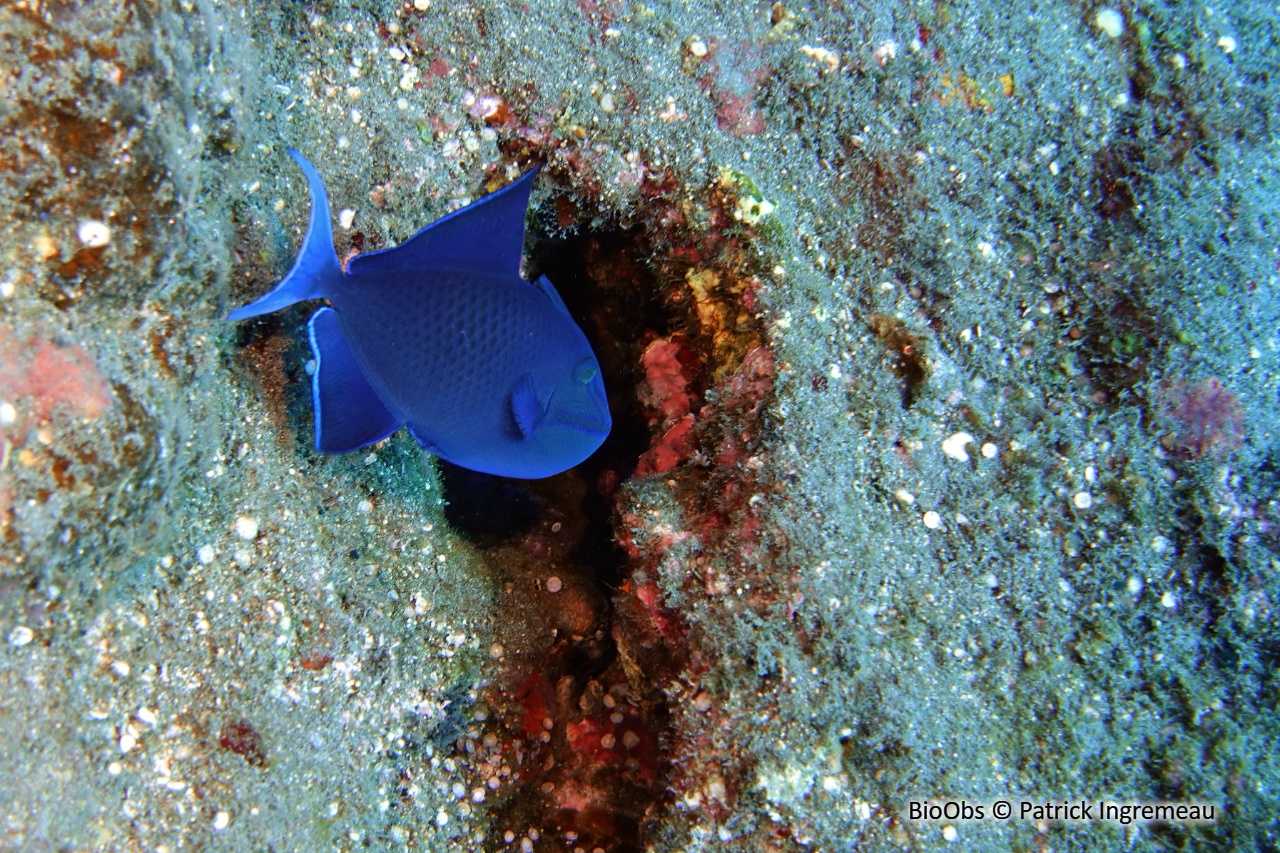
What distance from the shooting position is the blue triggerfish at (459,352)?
5.27ft

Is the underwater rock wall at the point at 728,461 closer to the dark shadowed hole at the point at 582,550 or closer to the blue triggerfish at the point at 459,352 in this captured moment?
the dark shadowed hole at the point at 582,550

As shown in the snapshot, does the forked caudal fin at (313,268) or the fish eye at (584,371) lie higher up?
the forked caudal fin at (313,268)

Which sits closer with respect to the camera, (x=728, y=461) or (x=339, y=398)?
(x=339, y=398)

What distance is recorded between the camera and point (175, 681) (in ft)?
6.65

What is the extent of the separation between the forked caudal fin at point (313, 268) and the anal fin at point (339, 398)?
0.38ft

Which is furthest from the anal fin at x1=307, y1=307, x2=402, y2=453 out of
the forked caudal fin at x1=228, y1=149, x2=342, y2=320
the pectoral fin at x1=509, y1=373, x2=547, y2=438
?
the pectoral fin at x1=509, y1=373, x2=547, y2=438

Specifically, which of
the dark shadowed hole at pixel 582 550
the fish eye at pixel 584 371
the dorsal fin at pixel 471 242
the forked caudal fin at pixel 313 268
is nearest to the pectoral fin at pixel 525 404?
the fish eye at pixel 584 371

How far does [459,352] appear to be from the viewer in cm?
167

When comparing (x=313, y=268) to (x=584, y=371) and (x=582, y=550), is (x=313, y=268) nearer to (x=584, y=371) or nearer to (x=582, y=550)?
(x=584, y=371)

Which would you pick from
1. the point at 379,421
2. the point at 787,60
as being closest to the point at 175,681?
the point at 379,421

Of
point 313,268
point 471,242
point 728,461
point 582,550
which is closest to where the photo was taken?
point 313,268

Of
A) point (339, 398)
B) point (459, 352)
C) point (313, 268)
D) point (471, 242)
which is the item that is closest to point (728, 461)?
point (459, 352)

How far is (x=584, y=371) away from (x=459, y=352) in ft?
1.11

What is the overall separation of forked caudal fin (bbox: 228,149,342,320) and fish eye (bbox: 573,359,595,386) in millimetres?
648
